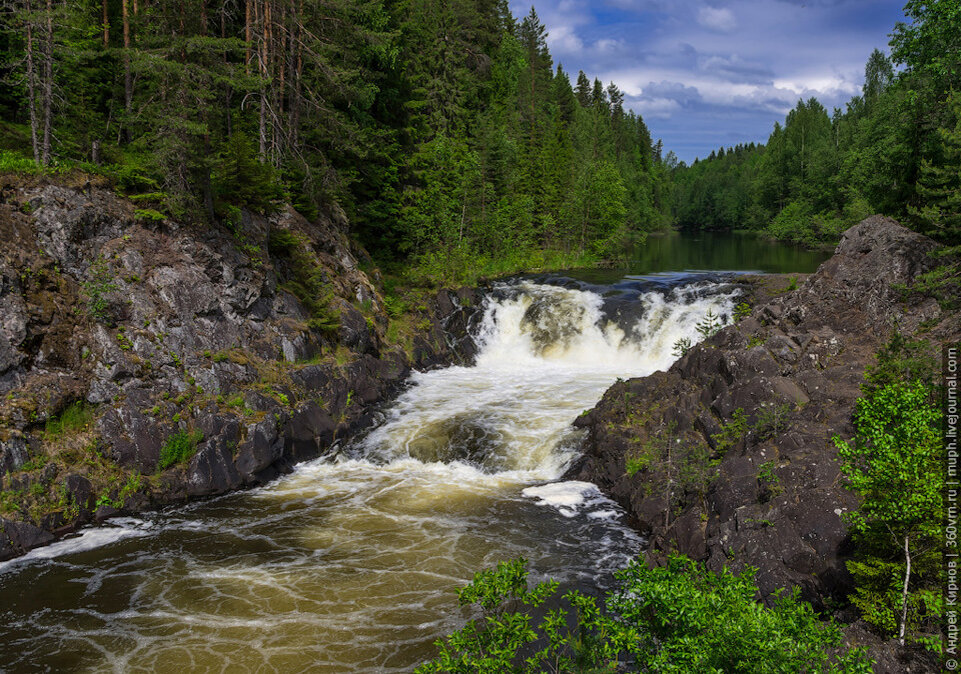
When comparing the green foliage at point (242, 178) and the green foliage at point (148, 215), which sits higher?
the green foliage at point (242, 178)

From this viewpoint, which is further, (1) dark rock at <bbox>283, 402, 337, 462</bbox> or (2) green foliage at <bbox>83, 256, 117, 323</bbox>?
(1) dark rock at <bbox>283, 402, 337, 462</bbox>

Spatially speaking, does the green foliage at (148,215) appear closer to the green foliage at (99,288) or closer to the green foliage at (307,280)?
the green foliage at (99,288)

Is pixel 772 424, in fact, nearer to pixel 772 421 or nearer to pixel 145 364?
pixel 772 421

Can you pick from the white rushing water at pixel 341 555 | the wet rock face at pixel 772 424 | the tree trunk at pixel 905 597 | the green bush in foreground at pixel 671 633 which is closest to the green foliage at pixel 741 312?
the wet rock face at pixel 772 424

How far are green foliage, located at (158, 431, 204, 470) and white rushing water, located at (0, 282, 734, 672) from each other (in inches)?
49.5

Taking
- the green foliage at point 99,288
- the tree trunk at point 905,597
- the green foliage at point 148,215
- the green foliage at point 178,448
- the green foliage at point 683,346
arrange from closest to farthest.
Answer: the tree trunk at point 905,597
the green foliage at point 178,448
the green foliage at point 99,288
the green foliage at point 148,215
the green foliage at point 683,346

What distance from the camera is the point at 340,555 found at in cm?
→ 1182

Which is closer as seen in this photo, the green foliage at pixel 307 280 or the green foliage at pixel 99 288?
the green foliage at pixel 99 288

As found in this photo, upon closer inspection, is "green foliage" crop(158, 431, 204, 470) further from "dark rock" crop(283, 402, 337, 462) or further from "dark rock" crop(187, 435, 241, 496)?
"dark rock" crop(283, 402, 337, 462)

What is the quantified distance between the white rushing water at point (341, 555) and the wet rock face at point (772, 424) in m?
1.30

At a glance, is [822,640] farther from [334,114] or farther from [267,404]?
[334,114]

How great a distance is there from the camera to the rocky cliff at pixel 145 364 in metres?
12.9

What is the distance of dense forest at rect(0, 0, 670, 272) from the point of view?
17.2m

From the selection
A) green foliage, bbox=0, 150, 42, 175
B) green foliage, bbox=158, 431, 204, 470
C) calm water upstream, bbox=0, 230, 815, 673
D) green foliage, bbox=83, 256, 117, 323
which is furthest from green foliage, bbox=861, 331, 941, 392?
green foliage, bbox=0, 150, 42, 175
